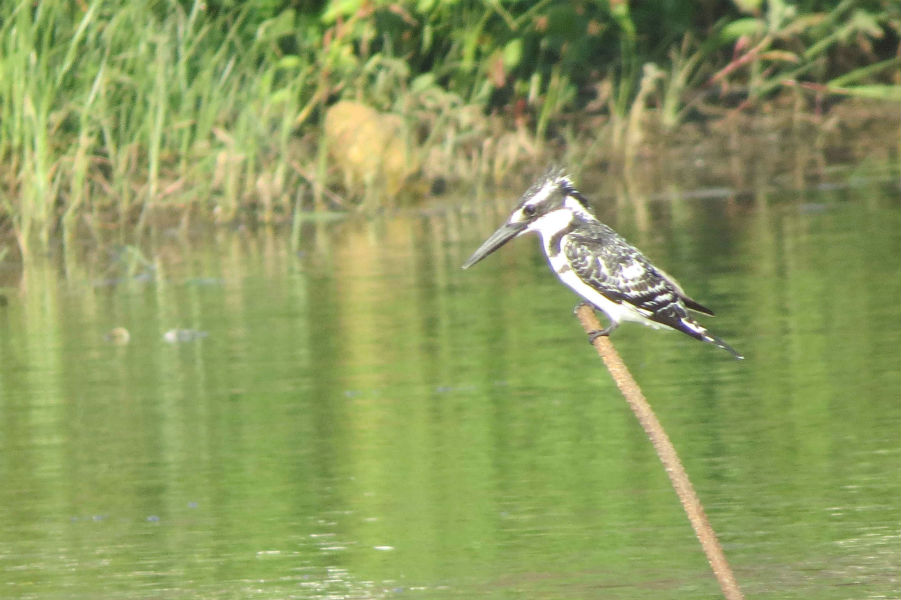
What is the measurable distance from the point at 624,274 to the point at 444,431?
1.68 m

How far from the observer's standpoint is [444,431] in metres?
6.20

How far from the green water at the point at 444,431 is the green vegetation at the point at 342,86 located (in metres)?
1.35

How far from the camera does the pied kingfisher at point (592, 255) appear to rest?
4.61 metres

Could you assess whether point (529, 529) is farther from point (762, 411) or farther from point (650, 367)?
point (650, 367)

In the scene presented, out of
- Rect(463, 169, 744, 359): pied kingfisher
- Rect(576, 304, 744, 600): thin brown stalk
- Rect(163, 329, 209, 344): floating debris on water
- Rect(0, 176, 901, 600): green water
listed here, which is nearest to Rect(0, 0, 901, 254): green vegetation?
Rect(0, 176, 901, 600): green water

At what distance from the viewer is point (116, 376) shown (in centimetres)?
753

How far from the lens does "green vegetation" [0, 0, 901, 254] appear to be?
36.1 ft

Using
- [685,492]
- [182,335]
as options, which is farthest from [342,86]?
[685,492]

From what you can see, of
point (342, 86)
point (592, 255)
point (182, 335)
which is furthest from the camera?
point (342, 86)

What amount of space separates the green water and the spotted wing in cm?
61

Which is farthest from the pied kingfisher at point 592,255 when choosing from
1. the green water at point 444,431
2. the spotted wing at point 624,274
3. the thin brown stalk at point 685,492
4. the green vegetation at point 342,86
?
the green vegetation at point 342,86

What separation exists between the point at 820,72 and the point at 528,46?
2.41 m

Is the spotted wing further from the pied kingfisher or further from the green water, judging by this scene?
the green water

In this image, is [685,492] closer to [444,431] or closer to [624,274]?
[624,274]
